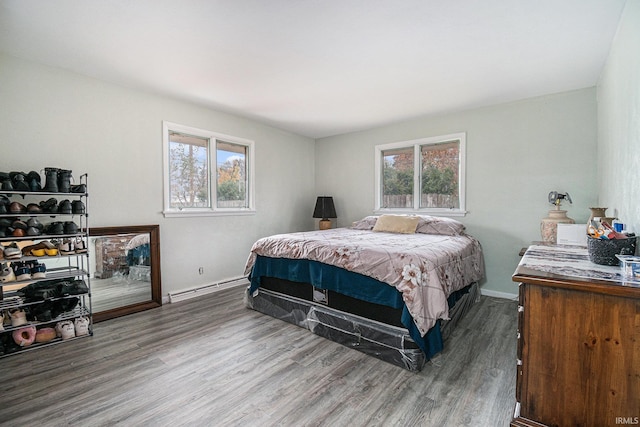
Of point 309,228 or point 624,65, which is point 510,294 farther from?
point 309,228

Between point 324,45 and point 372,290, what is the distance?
206cm

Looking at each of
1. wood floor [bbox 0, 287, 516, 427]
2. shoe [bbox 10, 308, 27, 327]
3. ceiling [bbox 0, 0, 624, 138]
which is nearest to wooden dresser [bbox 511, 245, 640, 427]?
wood floor [bbox 0, 287, 516, 427]

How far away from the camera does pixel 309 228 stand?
5.62 metres

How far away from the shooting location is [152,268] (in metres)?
3.36

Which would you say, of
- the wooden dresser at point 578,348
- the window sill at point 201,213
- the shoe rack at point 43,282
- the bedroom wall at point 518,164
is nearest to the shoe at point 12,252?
the shoe rack at point 43,282

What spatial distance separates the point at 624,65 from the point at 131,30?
350 centimetres

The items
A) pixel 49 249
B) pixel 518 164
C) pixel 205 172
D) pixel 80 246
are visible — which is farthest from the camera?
pixel 205 172

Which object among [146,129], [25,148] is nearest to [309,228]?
[146,129]

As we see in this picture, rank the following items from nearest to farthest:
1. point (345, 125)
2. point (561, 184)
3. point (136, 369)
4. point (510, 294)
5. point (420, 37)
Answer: point (136, 369) → point (420, 37) → point (561, 184) → point (510, 294) → point (345, 125)

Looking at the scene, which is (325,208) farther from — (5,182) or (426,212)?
(5,182)

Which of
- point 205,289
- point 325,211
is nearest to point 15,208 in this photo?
point 205,289

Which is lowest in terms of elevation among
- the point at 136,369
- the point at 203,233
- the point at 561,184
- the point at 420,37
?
the point at 136,369

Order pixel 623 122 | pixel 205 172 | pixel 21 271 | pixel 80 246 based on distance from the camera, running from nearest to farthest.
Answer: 1. pixel 623 122
2. pixel 21 271
3. pixel 80 246
4. pixel 205 172

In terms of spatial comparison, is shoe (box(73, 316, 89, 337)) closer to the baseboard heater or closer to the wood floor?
the wood floor
